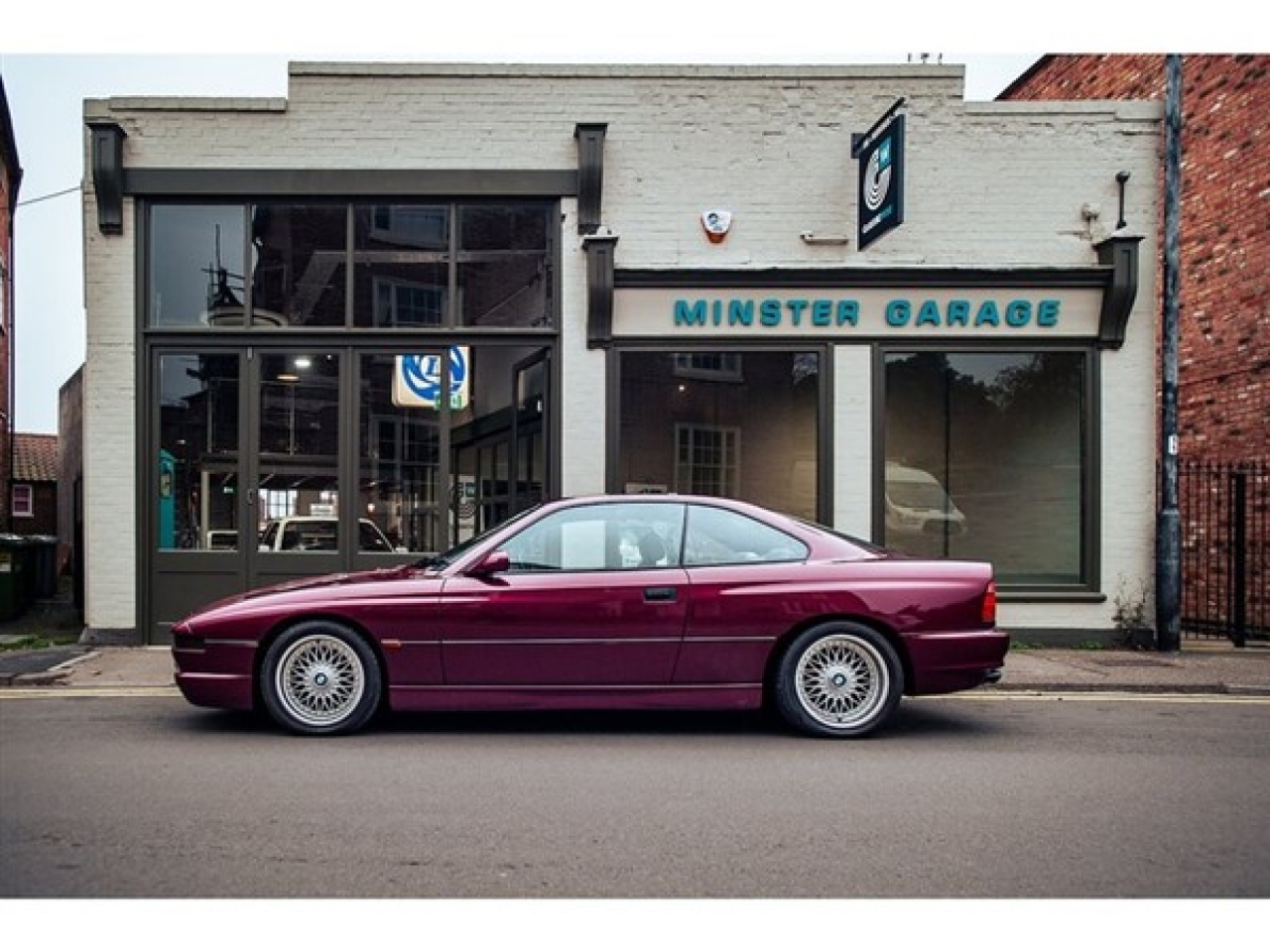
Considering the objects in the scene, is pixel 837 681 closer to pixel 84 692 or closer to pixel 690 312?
pixel 690 312

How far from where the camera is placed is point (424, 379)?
33.0 ft

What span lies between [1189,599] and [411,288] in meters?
10.5

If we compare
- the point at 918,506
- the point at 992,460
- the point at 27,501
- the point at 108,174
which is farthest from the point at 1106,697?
the point at 27,501

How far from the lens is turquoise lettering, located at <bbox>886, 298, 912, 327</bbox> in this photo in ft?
32.9

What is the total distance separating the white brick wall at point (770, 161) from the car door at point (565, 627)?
3.94m

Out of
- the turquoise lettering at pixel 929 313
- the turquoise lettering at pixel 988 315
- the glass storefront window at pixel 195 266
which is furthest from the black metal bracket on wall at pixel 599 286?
the turquoise lettering at pixel 988 315

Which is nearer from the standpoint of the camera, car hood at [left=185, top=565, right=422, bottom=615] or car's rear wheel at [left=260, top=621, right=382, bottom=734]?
car's rear wheel at [left=260, top=621, right=382, bottom=734]

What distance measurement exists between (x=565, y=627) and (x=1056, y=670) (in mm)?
4731

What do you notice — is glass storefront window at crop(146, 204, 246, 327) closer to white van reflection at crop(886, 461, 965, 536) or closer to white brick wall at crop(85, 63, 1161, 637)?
white brick wall at crop(85, 63, 1161, 637)

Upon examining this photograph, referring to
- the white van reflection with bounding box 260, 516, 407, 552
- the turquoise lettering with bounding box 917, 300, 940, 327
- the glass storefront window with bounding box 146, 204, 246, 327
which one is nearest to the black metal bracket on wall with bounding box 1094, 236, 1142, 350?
the turquoise lettering with bounding box 917, 300, 940, 327

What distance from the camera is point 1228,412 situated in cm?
1206

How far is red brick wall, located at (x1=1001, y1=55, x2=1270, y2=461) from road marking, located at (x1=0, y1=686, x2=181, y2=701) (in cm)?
1188

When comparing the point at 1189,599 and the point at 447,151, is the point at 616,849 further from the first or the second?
the point at 1189,599

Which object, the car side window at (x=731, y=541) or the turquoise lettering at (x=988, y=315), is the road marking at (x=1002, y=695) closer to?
the car side window at (x=731, y=541)
